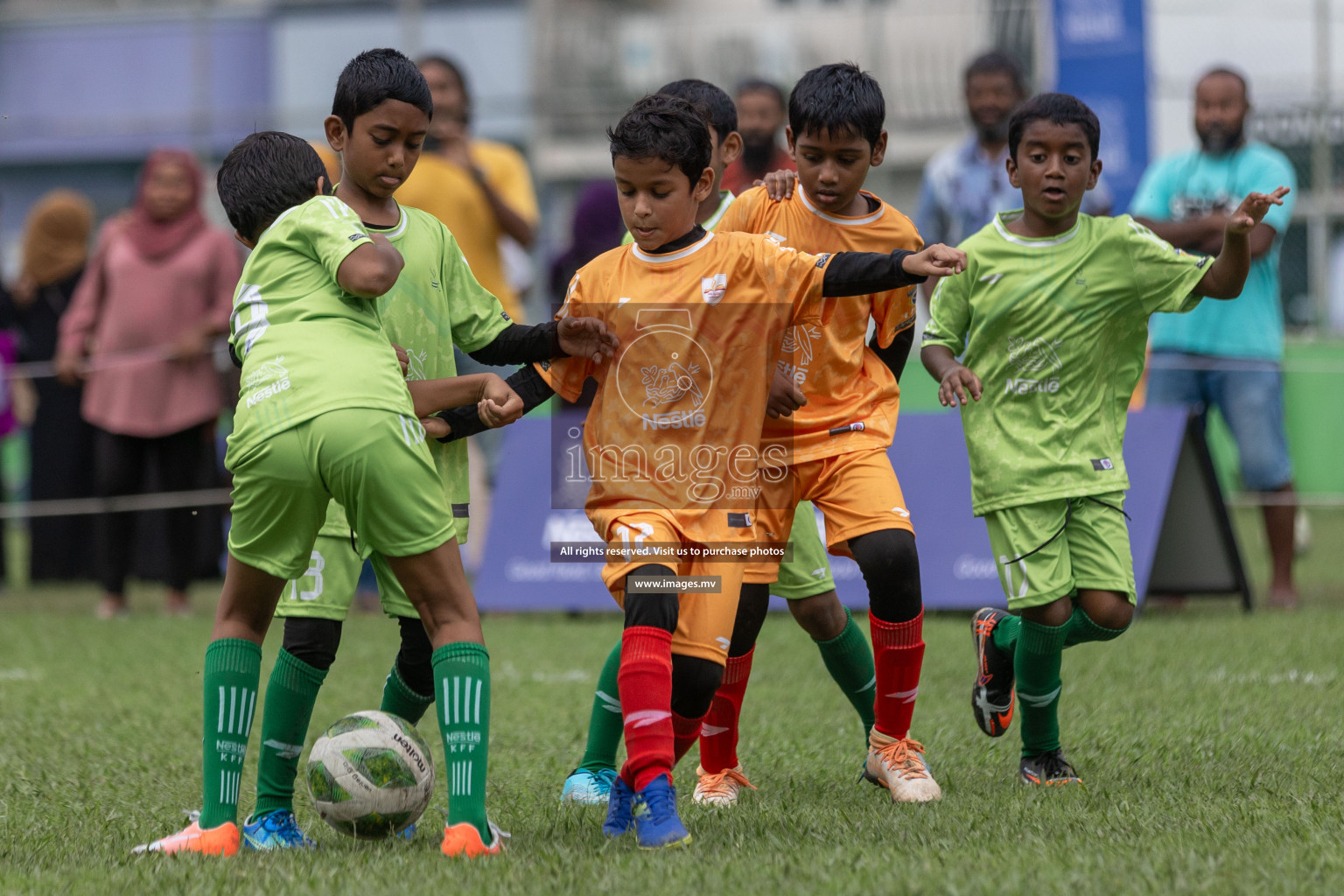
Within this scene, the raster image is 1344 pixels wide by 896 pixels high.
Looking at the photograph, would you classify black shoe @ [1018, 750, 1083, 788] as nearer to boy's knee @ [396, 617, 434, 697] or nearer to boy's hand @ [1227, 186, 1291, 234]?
boy's hand @ [1227, 186, 1291, 234]

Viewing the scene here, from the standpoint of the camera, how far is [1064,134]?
4473 mm

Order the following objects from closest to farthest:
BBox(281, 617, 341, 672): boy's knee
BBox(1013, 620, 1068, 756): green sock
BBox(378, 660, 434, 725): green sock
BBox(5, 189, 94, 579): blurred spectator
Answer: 1. BBox(281, 617, 341, 672): boy's knee
2. BBox(378, 660, 434, 725): green sock
3. BBox(1013, 620, 1068, 756): green sock
4. BBox(5, 189, 94, 579): blurred spectator

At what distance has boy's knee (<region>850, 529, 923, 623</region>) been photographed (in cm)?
421

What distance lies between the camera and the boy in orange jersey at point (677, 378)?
379 centimetres

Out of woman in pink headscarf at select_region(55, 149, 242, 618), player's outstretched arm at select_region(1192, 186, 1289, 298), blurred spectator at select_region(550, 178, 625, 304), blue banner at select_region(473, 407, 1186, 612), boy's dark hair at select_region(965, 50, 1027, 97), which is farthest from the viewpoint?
blurred spectator at select_region(550, 178, 625, 304)

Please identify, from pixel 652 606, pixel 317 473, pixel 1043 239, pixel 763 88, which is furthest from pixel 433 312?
pixel 763 88

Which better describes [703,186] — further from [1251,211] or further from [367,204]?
[1251,211]

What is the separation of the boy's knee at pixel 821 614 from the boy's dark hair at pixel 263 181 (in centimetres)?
179

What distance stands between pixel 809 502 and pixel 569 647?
311cm

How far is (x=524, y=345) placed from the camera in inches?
156

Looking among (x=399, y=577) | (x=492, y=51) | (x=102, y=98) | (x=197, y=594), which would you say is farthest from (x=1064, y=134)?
(x=102, y=98)

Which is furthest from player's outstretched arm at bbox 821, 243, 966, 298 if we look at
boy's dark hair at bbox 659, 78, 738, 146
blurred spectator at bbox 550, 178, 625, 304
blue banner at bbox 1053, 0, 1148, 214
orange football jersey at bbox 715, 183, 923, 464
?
blue banner at bbox 1053, 0, 1148, 214

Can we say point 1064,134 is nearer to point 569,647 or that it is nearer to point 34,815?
point 34,815

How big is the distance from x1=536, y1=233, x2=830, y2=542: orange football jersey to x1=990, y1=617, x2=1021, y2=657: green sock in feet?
4.01
